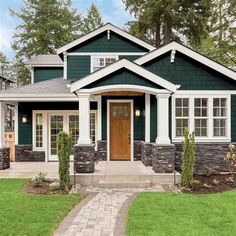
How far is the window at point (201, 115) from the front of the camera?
12312 millimetres

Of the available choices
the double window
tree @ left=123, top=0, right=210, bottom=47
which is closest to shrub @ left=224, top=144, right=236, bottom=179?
the double window

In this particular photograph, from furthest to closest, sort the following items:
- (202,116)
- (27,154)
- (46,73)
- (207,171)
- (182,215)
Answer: (46,73)
(27,154)
(202,116)
(207,171)
(182,215)

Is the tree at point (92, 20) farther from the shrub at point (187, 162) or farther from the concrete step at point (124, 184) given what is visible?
the shrub at point (187, 162)

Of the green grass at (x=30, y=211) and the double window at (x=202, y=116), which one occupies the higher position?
the double window at (x=202, y=116)

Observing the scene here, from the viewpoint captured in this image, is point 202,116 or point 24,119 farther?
point 24,119

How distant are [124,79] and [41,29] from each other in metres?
24.2

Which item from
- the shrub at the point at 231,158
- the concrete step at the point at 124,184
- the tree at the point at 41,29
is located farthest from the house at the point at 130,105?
the tree at the point at 41,29

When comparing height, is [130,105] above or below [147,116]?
above

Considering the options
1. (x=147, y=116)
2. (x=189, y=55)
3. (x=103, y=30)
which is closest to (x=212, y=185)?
(x=147, y=116)

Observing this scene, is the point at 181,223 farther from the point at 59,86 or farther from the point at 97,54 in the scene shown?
the point at 97,54

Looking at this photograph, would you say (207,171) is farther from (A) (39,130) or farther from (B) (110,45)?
(A) (39,130)

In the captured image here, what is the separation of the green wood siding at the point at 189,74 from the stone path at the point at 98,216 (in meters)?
4.86

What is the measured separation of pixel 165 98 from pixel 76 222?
19.2 feet

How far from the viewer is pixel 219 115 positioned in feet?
40.7
